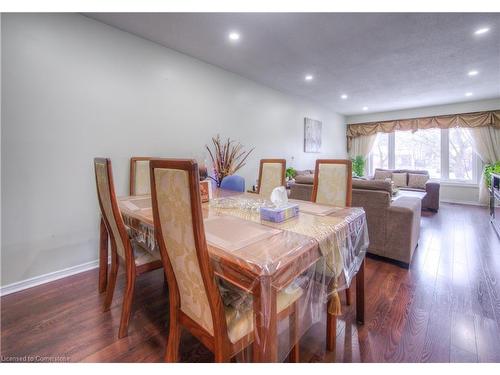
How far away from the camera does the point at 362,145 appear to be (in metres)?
6.84

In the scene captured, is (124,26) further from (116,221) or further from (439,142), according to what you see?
(439,142)

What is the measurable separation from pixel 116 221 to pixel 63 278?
4.43ft

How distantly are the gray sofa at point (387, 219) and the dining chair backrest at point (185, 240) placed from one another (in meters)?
2.11

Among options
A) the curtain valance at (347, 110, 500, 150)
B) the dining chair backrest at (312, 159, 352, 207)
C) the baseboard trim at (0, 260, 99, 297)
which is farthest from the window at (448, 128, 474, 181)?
the baseboard trim at (0, 260, 99, 297)

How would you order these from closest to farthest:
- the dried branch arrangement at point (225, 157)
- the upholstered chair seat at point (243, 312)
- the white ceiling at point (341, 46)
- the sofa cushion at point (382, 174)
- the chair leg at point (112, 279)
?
the upholstered chair seat at point (243, 312) < the chair leg at point (112, 279) < the white ceiling at point (341, 46) < the dried branch arrangement at point (225, 157) < the sofa cushion at point (382, 174)

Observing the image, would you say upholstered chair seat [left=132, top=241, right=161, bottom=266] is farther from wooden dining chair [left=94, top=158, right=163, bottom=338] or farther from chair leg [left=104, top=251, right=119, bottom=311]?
chair leg [left=104, top=251, right=119, bottom=311]

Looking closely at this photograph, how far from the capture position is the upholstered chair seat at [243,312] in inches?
36.9

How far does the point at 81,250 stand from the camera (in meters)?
2.29

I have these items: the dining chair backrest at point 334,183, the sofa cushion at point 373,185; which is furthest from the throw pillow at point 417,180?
the dining chair backrest at point 334,183

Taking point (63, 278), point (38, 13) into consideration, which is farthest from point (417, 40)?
point (63, 278)

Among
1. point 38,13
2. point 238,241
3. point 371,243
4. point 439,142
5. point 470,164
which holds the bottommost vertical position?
point 371,243

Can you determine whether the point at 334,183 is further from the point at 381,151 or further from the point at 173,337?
the point at 381,151

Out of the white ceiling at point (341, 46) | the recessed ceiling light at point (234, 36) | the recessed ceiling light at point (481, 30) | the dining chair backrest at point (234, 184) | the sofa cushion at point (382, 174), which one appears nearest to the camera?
the white ceiling at point (341, 46)

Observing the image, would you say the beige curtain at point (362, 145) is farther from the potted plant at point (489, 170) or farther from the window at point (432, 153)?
the potted plant at point (489, 170)
